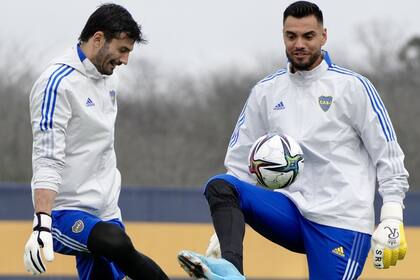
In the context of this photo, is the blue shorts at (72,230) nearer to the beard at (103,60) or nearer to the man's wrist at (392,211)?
the beard at (103,60)

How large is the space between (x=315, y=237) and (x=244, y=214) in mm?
506

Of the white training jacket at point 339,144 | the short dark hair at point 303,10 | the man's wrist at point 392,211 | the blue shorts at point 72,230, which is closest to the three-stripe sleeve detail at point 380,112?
the white training jacket at point 339,144

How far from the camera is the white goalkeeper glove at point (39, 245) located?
674 cm

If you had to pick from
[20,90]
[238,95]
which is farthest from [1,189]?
[238,95]

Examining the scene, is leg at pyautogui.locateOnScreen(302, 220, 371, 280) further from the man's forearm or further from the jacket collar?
the man's forearm

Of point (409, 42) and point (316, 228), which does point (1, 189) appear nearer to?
point (316, 228)

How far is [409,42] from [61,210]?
41.6 meters

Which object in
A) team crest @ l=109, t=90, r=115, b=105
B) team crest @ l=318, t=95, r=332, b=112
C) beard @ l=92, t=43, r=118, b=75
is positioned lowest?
team crest @ l=109, t=90, r=115, b=105

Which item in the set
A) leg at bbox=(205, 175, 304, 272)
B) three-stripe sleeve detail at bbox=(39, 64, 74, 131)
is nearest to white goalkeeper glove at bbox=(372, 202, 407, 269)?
leg at bbox=(205, 175, 304, 272)

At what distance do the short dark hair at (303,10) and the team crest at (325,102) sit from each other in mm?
463

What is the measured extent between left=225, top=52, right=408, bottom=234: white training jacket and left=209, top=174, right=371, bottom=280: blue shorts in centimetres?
5

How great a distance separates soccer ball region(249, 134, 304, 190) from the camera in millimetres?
6750

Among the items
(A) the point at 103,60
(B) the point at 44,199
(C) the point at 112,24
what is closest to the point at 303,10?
(C) the point at 112,24

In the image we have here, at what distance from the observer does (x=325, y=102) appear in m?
7.13
